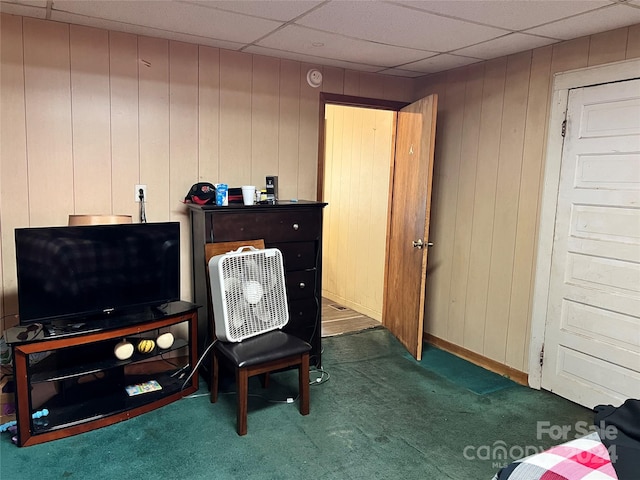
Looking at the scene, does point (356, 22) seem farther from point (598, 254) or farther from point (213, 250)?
point (598, 254)

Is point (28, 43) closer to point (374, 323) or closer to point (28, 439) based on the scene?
point (28, 439)

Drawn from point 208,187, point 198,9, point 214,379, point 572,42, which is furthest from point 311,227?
point 572,42

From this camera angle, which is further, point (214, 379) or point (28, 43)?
point (214, 379)

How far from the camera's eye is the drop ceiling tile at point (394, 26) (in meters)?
2.36

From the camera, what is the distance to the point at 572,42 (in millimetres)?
2863

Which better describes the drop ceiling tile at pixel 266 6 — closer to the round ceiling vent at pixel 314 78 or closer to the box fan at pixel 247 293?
the round ceiling vent at pixel 314 78

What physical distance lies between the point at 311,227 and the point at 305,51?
47.4 inches

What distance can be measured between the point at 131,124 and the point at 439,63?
2236 mm

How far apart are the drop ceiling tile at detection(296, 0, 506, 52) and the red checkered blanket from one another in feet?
6.61

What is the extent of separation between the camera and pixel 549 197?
304cm

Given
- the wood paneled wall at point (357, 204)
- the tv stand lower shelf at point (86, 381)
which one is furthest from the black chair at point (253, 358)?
the wood paneled wall at point (357, 204)

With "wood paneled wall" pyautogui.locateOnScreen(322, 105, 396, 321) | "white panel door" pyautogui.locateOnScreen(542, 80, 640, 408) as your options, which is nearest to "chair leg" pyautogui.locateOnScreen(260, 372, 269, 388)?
"wood paneled wall" pyautogui.locateOnScreen(322, 105, 396, 321)

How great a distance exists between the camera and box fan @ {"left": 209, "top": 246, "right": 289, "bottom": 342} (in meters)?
2.68

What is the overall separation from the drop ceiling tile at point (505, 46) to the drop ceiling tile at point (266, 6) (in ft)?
4.12
